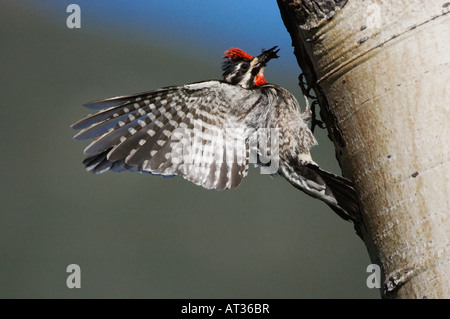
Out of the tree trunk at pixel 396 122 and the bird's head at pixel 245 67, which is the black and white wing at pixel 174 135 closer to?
the bird's head at pixel 245 67

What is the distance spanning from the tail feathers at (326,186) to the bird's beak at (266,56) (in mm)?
536

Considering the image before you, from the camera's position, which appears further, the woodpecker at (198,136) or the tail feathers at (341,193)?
the woodpecker at (198,136)

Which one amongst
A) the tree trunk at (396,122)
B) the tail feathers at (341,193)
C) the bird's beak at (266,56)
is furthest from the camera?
the bird's beak at (266,56)

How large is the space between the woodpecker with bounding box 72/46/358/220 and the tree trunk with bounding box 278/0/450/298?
0.64 meters

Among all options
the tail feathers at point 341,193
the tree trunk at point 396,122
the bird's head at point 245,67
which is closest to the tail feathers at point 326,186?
the tail feathers at point 341,193

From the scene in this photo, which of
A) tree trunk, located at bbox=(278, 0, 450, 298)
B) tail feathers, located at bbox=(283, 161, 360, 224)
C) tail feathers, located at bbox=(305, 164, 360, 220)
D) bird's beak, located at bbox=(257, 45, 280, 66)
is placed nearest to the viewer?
tree trunk, located at bbox=(278, 0, 450, 298)

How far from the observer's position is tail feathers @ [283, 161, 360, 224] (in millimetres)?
2229

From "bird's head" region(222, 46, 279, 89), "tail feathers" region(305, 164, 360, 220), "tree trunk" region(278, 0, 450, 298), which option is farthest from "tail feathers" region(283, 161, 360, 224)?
"bird's head" region(222, 46, 279, 89)

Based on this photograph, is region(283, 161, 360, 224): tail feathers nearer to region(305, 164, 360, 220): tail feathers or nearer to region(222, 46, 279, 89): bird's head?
region(305, 164, 360, 220): tail feathers

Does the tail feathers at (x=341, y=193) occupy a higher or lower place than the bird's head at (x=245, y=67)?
lower

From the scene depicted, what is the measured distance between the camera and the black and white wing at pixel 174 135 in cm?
254

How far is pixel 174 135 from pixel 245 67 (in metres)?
0.65

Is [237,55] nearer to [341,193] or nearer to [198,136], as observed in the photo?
[198,136]

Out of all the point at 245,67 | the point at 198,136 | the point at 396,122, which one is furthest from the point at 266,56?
the point at 396,122
